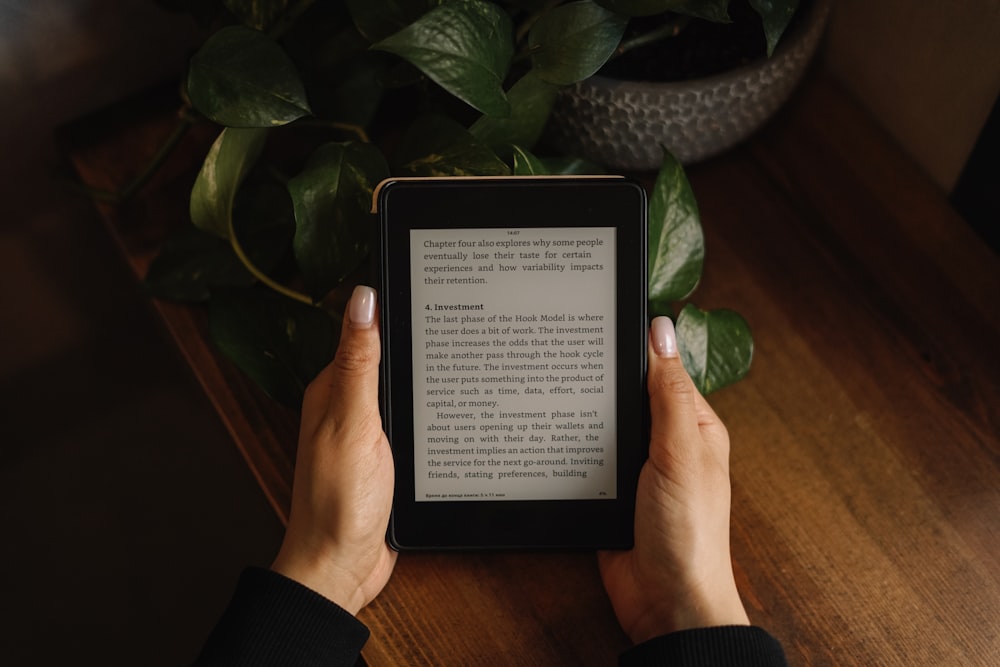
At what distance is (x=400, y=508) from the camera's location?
1.99 ft

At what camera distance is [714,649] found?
0.54 meters

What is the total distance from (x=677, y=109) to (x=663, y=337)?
17cm

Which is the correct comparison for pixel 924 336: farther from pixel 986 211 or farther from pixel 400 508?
pixel 400 508

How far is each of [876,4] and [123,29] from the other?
0.65 m

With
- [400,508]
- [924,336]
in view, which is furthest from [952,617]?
[400,508]

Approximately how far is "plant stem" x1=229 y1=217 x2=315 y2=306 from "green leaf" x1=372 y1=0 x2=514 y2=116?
209mm

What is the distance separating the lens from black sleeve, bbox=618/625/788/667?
1.77 ft

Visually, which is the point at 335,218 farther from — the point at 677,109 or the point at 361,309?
the point at 677,109

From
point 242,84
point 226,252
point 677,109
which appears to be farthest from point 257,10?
point 677,109

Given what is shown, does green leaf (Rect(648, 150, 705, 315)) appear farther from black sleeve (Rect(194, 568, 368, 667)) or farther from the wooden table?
black sleeve (Rect(194, 568, 368, 667))

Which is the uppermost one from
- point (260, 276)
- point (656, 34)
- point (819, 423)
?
point (656, 34)

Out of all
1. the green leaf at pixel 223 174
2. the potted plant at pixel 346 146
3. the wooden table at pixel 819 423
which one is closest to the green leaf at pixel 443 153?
the potted plant at pixel 346 146

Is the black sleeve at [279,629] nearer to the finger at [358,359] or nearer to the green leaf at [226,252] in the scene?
the finger at [358,359]

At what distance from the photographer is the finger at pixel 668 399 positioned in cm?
57
